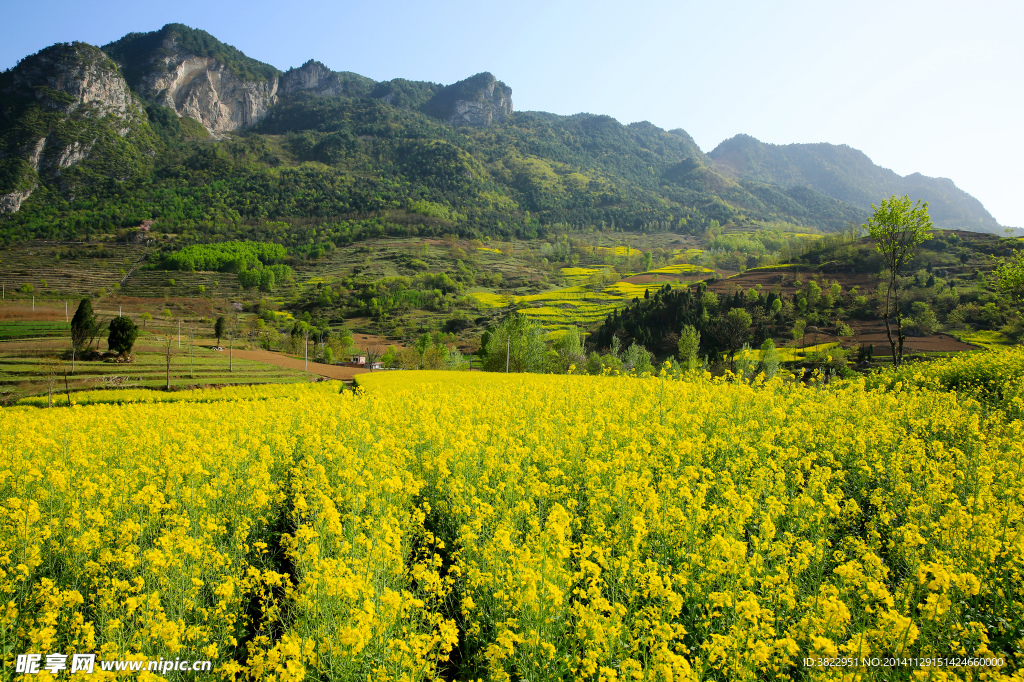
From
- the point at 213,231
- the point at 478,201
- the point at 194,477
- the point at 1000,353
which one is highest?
the point at 478,201

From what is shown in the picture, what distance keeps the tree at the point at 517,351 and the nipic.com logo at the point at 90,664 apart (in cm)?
4485

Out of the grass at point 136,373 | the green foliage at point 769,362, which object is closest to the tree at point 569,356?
the green foliage at point 769,362

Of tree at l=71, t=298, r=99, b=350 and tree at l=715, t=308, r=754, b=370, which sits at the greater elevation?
tree at l=715, t=308, r=754, b=370

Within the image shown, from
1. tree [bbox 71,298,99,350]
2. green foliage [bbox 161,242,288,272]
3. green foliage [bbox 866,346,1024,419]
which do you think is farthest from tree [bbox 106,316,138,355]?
green foliage [bbox 161,242,288,272]

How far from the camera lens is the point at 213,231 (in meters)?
147

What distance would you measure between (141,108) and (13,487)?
259 metres

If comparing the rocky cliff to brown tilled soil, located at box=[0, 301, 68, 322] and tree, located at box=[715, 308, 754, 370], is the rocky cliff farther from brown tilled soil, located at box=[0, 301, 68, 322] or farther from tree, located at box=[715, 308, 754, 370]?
tree, located at box=[715, 308, 754, 370]

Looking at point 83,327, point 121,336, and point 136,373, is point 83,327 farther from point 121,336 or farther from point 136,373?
point 136,373

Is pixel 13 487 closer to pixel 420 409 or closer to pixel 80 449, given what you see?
pixel 80 449

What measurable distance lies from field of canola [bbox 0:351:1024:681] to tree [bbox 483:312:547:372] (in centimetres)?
4033

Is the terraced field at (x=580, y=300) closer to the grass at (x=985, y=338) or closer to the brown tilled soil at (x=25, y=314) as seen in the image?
the grass at (x=985, y=338)

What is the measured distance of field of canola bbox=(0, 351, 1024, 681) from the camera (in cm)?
357

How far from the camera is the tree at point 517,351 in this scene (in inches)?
2023

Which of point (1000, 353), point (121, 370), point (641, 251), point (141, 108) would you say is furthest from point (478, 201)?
point (1000, 353)
